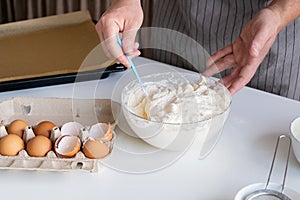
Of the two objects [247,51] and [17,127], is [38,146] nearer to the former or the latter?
[17,127]

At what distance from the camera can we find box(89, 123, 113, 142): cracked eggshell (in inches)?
43.5

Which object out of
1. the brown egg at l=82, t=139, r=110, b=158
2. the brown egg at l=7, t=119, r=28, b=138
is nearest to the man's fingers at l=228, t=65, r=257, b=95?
the brown egg at l=82, t=139, r=110, b=158

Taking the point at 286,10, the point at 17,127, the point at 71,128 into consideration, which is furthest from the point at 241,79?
the point at 17,127

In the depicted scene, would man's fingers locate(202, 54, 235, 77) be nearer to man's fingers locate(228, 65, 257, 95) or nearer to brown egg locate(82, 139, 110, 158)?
man's fingers locate(228, 65, 257, 95)

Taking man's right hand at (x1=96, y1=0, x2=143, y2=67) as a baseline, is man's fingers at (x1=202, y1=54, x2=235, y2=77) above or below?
below

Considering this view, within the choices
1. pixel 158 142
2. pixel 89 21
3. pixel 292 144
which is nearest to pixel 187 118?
pixel 158 142

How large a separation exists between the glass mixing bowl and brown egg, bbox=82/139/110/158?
0.08 metres

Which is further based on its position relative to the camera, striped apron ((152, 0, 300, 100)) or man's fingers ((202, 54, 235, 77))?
striped apron ((152, 0, 300, 100))

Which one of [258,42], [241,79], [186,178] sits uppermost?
[258,42]

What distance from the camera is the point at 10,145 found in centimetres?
107

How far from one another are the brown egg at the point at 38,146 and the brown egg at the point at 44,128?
34 millimetres

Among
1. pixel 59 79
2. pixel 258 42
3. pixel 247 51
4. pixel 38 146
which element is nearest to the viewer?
pixel 38 146

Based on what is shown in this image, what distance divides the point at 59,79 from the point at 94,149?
0.36m

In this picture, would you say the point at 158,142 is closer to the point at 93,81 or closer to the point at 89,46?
the point at 93,81
